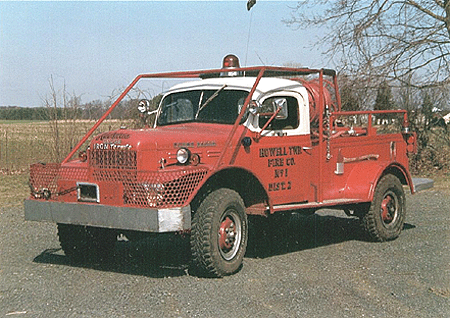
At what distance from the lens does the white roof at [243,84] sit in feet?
27.5

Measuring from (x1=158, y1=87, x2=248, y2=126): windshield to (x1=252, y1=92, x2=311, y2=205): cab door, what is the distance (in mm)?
340

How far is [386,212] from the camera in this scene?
969 centimetres

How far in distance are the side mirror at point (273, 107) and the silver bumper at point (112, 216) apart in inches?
75.6

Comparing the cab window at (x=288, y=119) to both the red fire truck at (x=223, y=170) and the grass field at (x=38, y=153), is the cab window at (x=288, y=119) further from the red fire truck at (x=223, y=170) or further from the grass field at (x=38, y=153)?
the grass field at (x=38, y=153)

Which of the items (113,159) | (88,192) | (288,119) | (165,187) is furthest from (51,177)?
(288,119)

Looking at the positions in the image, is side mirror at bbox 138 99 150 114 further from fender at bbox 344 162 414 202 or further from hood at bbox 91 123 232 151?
fender at bbox 344 162 414 202

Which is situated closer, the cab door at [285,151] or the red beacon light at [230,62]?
the cab door at [285,151]

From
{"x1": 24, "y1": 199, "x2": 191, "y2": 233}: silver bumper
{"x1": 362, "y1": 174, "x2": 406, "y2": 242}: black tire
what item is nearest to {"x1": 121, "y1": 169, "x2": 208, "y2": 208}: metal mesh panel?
{"x1": 24, "y1": 199, "x2": 191, "y2": 233}: silver bumper

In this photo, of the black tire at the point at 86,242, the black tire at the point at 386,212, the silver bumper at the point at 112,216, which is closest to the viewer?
the silver bumper at the point at 112,216

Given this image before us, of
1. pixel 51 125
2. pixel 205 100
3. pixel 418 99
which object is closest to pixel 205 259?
pixel 205 100

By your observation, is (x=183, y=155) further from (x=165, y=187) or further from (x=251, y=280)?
(x=251, y=280)

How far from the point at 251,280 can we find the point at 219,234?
1.83 ft

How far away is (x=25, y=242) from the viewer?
945cm

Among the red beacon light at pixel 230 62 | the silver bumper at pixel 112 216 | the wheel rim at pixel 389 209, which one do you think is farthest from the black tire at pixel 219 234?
the wheel rim at pixel 389 209
